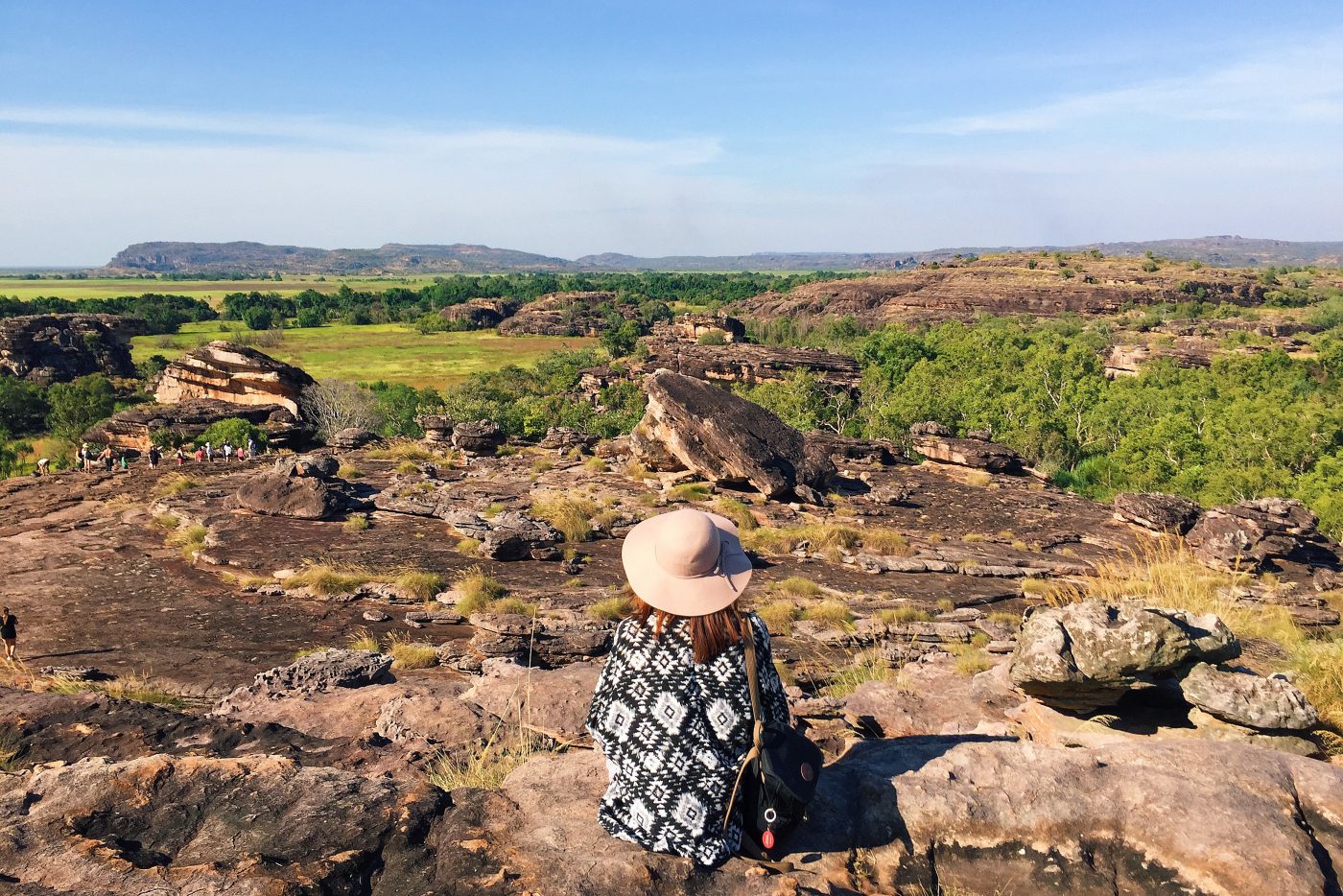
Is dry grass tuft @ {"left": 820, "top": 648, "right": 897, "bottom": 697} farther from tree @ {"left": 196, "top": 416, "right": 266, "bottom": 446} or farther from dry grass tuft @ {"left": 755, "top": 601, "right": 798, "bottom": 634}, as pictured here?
tree @ {"left": 196, "top": 416, "right": 266, "bottom": 446}

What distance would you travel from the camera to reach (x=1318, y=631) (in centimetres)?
1255

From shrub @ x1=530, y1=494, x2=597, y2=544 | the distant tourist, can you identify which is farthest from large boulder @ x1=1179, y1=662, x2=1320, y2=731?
the distant tourist

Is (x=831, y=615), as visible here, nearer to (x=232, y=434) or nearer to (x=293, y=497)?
(x=293, y=497)

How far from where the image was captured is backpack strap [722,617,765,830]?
11.2 ft

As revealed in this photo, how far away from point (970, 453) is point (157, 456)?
2816 cm

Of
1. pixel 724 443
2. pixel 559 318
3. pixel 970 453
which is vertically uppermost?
pixel 559 318

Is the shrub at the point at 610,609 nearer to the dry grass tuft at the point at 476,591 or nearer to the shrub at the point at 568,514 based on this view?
the dry grass tuft at the point at 476,591

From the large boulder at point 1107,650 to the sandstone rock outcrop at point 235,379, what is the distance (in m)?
34.7

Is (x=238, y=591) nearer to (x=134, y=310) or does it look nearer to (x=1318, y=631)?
(x=1318, y=631)

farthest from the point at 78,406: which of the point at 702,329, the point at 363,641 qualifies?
the point at 702,329

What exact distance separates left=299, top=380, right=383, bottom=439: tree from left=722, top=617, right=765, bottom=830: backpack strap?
3215 cm

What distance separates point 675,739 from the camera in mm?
3480

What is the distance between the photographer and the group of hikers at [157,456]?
23.8 m

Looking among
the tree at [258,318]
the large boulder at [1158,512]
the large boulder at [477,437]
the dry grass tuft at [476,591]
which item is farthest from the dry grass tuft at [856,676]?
the tree at [258,318]
